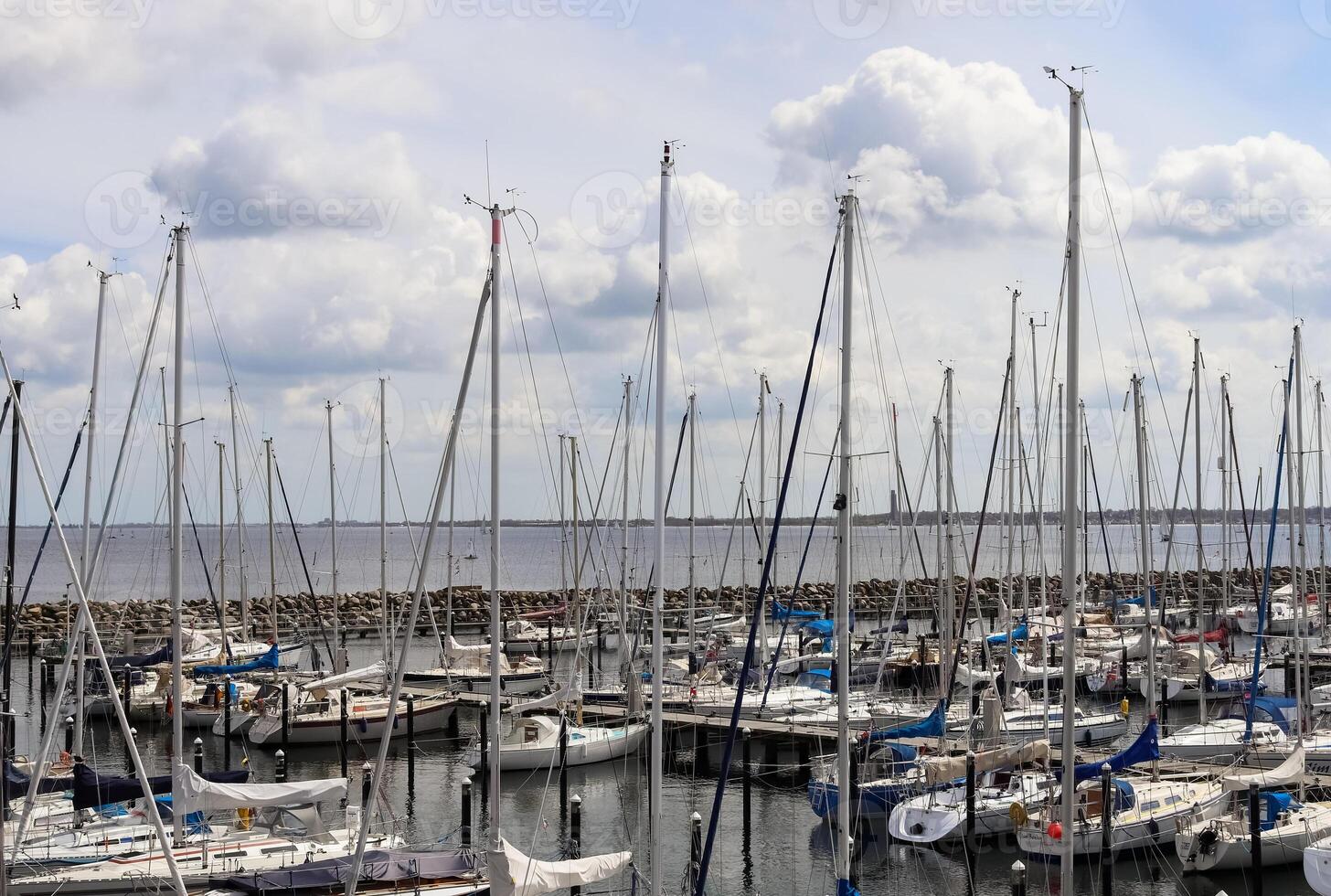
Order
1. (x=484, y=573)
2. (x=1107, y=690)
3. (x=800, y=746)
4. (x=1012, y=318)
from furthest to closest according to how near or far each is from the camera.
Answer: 1. (x=484, y=573)
2. (x=1107, y=690)
3. (x=1012, y=318)
4. (x=800, y=746)

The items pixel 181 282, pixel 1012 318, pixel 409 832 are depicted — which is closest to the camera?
pixel 181 282

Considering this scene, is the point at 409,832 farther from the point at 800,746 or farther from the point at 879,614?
the point at 879,614

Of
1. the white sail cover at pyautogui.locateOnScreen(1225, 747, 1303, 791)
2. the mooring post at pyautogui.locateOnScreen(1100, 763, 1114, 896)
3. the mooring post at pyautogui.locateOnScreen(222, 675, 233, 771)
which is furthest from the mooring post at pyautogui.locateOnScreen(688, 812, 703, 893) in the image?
the mooring post at pyautogui.locateOnScreen(222, 675, 233, 771)

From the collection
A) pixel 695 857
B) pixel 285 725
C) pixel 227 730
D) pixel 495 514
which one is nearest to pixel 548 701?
pixel 285 725

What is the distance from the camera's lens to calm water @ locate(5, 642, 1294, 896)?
28.4 m

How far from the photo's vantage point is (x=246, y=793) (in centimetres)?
2612

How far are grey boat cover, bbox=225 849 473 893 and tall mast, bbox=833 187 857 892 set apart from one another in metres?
8.17

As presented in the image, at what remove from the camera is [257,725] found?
43.4 meters

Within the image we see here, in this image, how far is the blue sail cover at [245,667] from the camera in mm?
51219

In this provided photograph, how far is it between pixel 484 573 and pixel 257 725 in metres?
130

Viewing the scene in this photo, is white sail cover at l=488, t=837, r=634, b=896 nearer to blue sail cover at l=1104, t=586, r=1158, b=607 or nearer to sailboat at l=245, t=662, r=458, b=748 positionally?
sailboat at l=245, t=662, r=458, b=748

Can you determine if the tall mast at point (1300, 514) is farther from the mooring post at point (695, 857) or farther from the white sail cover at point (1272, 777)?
the mooring post at point (695, 857)

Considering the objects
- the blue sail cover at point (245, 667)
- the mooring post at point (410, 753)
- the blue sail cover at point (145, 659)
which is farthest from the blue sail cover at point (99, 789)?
the blue sail cover at point (145, 659)

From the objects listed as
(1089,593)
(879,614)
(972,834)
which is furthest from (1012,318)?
(1089,593)
